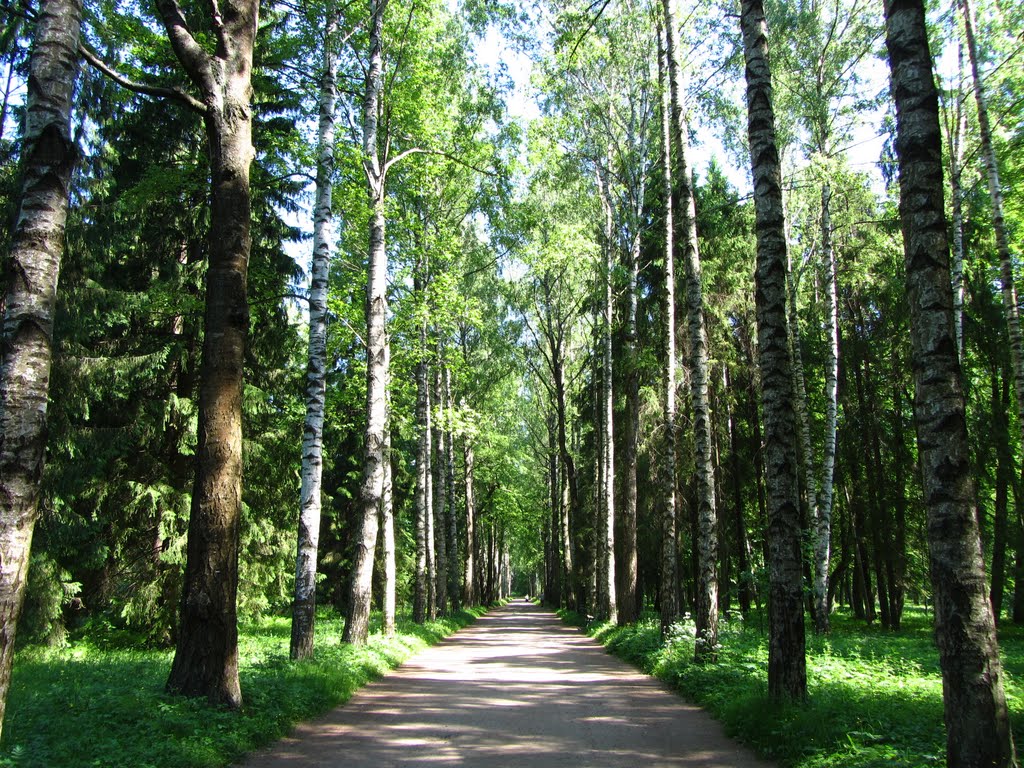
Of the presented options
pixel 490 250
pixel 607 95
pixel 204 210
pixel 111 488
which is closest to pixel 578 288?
pixel 490 250

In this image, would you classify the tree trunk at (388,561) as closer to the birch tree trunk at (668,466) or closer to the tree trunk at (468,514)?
the birch tree trunk at (668,466)

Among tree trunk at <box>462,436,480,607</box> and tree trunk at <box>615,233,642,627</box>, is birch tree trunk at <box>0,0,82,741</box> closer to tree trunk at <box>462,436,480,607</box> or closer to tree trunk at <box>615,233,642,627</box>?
tree trunk at <box>615,233,642,627</box>

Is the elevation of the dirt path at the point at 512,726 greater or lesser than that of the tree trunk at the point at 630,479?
lesser

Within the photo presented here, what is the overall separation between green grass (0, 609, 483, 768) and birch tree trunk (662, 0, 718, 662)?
5.36 metres

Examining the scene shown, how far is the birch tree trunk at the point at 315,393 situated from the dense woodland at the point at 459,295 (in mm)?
53

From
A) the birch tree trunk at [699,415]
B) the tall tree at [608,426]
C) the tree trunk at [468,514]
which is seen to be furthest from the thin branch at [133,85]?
the tree trunk at [468,514]

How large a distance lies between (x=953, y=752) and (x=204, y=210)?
1407 cm

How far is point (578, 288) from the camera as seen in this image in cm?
2709

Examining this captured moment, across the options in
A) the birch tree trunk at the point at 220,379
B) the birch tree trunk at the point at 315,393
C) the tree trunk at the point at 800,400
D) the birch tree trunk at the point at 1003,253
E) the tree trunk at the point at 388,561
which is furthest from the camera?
the tree trunk at the point at 800,400

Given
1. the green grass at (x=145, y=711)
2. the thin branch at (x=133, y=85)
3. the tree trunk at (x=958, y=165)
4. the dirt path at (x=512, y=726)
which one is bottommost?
the dirt path at (x=512, y=726)

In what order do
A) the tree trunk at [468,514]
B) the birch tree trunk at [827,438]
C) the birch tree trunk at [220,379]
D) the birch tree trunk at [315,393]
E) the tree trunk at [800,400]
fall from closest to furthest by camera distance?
the birch tree trunk at [220,379] → the birch tree trunk at [315,393] → the birch tree trunk at [827,438] → the tree trunk at [800,400] → the tree trunk at [468,514]

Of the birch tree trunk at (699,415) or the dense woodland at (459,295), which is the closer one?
the dense woodland at (459,295)

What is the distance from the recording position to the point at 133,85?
6.13 meters

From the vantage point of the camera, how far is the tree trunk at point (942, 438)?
416 cm
